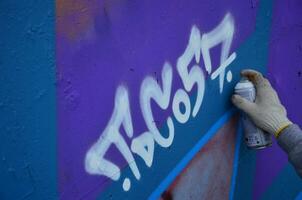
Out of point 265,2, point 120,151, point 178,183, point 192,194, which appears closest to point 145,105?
point 120,151

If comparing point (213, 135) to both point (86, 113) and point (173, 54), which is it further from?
point (86, 113)

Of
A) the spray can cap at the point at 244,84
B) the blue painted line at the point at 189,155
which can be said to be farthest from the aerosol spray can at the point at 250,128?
the blue painted line at the point at 189,155

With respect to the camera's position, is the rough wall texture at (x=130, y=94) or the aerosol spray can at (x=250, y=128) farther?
the aerosol spray can at (x=250, y=128)

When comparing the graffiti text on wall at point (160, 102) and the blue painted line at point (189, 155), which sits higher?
the graffiti text on wall at point (160, 102)

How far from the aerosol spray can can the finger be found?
0.08ft

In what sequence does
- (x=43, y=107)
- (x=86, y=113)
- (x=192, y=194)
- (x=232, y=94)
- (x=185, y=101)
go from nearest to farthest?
(x=43, y=107)
(x=86, y=113)
(x=185, y=101)
(x=192, y=194)
(x=232, y=94)

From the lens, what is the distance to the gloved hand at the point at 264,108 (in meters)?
2.22

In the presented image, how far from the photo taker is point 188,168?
7.07 ft

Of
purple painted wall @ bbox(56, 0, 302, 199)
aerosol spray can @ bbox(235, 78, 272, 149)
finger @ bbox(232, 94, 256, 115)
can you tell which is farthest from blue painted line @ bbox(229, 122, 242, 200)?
finger @ bbox(232, 94, 256, 115)

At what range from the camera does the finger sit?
227 cm

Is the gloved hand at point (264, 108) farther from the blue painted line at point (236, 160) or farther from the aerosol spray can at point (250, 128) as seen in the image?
the blue painted line at point (236, 160)

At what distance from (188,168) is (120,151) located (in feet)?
1.77

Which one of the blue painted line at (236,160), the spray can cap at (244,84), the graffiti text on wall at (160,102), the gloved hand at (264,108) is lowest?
the blue painted line at (236,160)

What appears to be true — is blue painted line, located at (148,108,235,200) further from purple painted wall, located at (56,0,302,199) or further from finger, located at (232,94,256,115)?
finger, located at (232,94,256,115)
